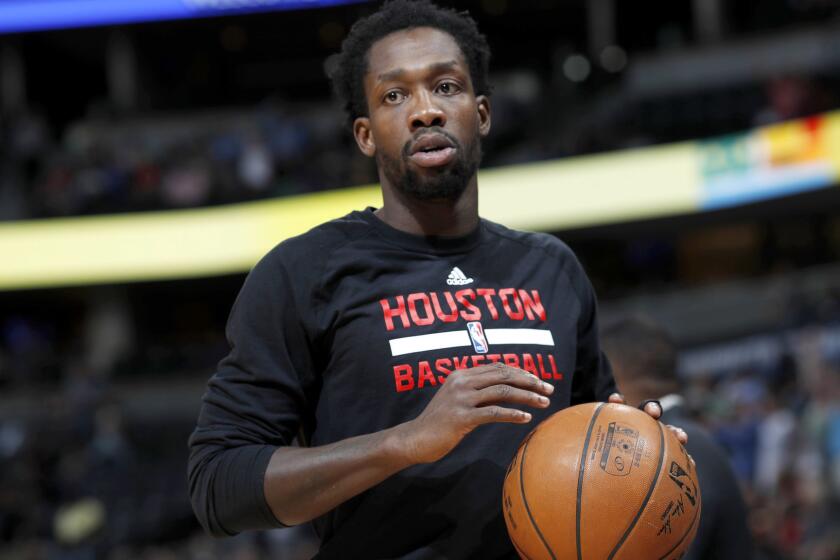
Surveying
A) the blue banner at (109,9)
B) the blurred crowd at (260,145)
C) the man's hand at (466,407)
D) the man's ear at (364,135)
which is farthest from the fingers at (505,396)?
the blue banner at (109,9)

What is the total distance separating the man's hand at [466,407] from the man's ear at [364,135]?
783 millimetres

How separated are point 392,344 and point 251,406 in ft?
1.08

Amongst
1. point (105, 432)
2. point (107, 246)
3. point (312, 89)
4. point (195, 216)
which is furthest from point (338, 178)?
point (312, 89)

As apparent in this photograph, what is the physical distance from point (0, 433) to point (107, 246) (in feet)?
11.5

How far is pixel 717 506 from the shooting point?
394cm

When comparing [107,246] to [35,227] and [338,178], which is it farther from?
[338,178]

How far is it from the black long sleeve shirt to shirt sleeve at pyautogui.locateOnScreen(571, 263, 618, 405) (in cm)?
17

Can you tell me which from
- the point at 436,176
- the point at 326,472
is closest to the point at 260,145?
the point at 436,176

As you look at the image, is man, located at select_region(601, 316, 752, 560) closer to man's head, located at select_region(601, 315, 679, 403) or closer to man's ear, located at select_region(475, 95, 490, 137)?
man's head, located at select_region(601, 315, 679, 403)

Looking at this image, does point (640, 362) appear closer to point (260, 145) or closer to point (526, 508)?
point (526, 508)

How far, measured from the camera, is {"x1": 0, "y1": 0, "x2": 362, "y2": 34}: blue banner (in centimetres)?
2145

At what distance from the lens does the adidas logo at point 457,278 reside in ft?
8.71

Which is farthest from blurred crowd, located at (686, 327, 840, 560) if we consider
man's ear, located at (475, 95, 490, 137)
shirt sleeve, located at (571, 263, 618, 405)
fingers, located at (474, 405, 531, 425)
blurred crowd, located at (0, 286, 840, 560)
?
fingers, located at (474, 405, 531, 425)

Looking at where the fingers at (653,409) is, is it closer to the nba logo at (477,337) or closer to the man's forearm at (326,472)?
the nba logo at (477,337)
